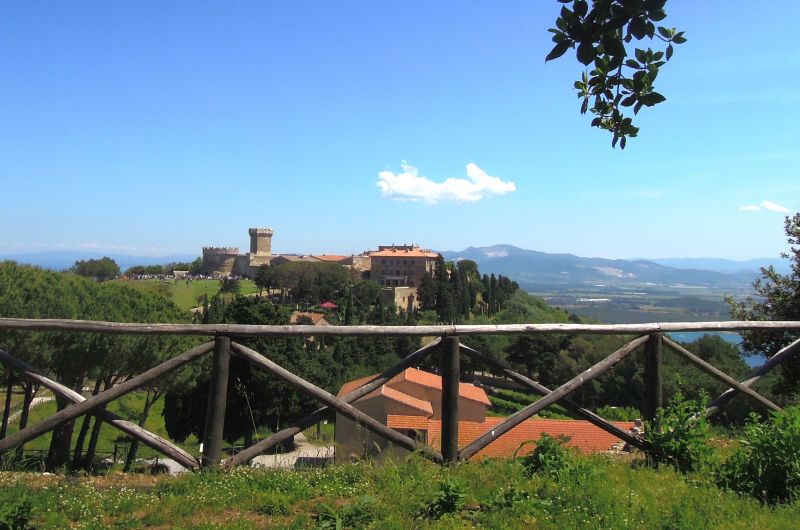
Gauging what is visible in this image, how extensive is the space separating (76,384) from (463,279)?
8139 cm

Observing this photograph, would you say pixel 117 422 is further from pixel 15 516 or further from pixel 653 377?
pixel 653 377

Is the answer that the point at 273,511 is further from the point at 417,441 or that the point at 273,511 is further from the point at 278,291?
the point at 278,291

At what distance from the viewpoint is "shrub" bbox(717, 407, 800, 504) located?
340 cm

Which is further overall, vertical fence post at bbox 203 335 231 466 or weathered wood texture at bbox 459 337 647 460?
weathered wood texture at bbox 459 337 647 460

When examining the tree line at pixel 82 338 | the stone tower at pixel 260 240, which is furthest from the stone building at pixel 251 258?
the tree line at pixel 82 338

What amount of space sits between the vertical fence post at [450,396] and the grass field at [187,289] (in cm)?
7332

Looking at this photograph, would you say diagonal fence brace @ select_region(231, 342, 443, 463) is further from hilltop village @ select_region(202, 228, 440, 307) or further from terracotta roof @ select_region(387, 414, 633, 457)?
hilltop village @ select_region(202, 228, 440, 307)

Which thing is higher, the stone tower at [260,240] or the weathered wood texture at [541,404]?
the stone tower at [260,240]

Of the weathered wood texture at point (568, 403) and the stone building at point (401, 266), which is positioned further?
the stone building at point (401, 266)

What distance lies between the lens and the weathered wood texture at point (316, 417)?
3896mm

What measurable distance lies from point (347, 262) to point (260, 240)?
22.0 m

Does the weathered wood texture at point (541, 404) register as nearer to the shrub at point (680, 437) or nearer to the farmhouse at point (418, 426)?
the farmhouse at point (418, 426)

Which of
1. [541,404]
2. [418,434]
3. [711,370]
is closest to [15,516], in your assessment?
[418,434]

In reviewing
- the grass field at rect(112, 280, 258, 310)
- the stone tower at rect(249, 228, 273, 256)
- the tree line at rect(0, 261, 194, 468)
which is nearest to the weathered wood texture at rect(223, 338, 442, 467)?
the tree line at rect(0, 261, 194, 468)
